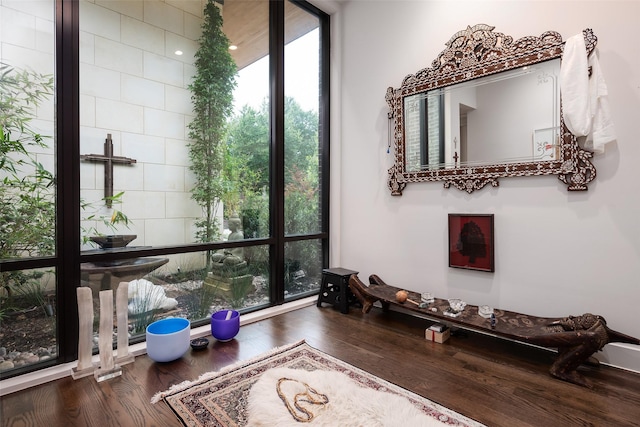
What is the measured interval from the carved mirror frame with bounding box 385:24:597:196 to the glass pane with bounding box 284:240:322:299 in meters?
1.00

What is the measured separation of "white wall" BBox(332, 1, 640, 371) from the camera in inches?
74.8

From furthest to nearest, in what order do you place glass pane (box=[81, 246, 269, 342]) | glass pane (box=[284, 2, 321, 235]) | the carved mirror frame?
glass pane (box=[284, 2, 321, 235]) < glass pane (box=[81, 246, 269, 342]) < the carved mirror frame

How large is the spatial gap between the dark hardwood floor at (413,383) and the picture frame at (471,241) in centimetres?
53

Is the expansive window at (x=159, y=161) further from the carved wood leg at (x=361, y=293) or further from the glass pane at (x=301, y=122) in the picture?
the carved wood leg at (x=361, y=293)

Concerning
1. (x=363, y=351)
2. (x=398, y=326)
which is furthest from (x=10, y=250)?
(x=398, y=326)

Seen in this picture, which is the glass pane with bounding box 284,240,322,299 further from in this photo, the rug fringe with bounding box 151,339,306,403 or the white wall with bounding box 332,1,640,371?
the rug fringe with bounding box 151,339,306,403

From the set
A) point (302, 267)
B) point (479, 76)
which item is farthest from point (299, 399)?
point (479, 76)

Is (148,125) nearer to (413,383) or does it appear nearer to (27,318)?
(27,318)

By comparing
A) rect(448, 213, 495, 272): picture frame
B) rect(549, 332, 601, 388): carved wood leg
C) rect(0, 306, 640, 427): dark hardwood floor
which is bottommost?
rect(0, 306, 640, 427): dark hardwood floor

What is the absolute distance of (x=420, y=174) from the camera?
276 centimetres

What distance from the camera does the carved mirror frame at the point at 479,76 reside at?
2039 mm

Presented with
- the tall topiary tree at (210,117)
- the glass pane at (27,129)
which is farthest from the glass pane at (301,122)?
the glass pane at (27,129)

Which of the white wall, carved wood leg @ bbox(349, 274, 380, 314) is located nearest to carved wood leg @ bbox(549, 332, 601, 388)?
the white wall

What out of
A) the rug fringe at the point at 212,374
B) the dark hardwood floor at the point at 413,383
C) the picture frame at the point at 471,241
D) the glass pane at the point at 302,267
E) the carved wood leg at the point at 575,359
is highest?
the picture frame at the point at 471,241
